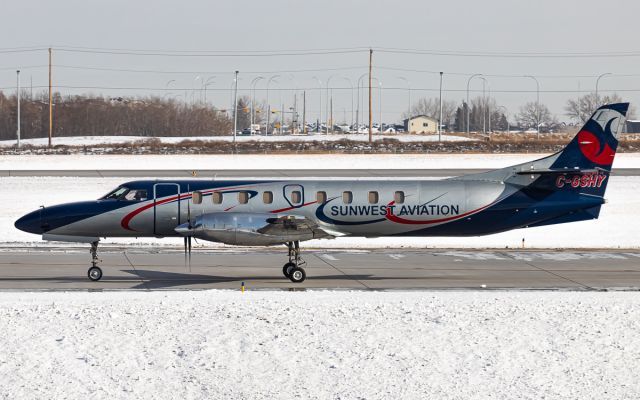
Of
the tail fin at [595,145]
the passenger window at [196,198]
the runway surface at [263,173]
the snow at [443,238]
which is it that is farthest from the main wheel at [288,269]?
the runway surface at [263,173]

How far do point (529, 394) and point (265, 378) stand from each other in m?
4.95

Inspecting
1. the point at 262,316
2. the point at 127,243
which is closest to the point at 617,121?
the point at 262,316

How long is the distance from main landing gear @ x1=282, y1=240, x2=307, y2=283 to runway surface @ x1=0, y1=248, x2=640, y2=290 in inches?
10.8

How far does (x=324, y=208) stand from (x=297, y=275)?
225cm

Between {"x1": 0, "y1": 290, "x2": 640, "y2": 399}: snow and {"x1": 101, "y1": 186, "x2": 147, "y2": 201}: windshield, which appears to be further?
{"x1": 101, "y1": 186, "x2": 147, "y2": 201}: windshield

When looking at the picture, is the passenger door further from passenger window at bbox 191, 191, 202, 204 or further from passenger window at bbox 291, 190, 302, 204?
passenger window at bbox 291, 190, 302, 204

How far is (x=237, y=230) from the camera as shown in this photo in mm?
28266

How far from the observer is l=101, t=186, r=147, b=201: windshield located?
95.6ft

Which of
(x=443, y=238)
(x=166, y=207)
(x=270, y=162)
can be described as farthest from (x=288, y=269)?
(x=270, y=162)

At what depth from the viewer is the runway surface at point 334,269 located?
28.4 meters

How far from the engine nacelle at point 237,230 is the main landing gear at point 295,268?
55 centimetres

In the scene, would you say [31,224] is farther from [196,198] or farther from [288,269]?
[288,269]

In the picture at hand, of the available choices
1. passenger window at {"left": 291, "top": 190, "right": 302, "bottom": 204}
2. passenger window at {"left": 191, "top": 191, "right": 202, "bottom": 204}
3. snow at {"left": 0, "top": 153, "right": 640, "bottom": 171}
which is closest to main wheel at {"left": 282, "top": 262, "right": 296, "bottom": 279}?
passenger window at {"left": 291, "top": 190, "right": 302, "bottom": 204}

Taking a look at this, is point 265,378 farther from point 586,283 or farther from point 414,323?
point 586,283
